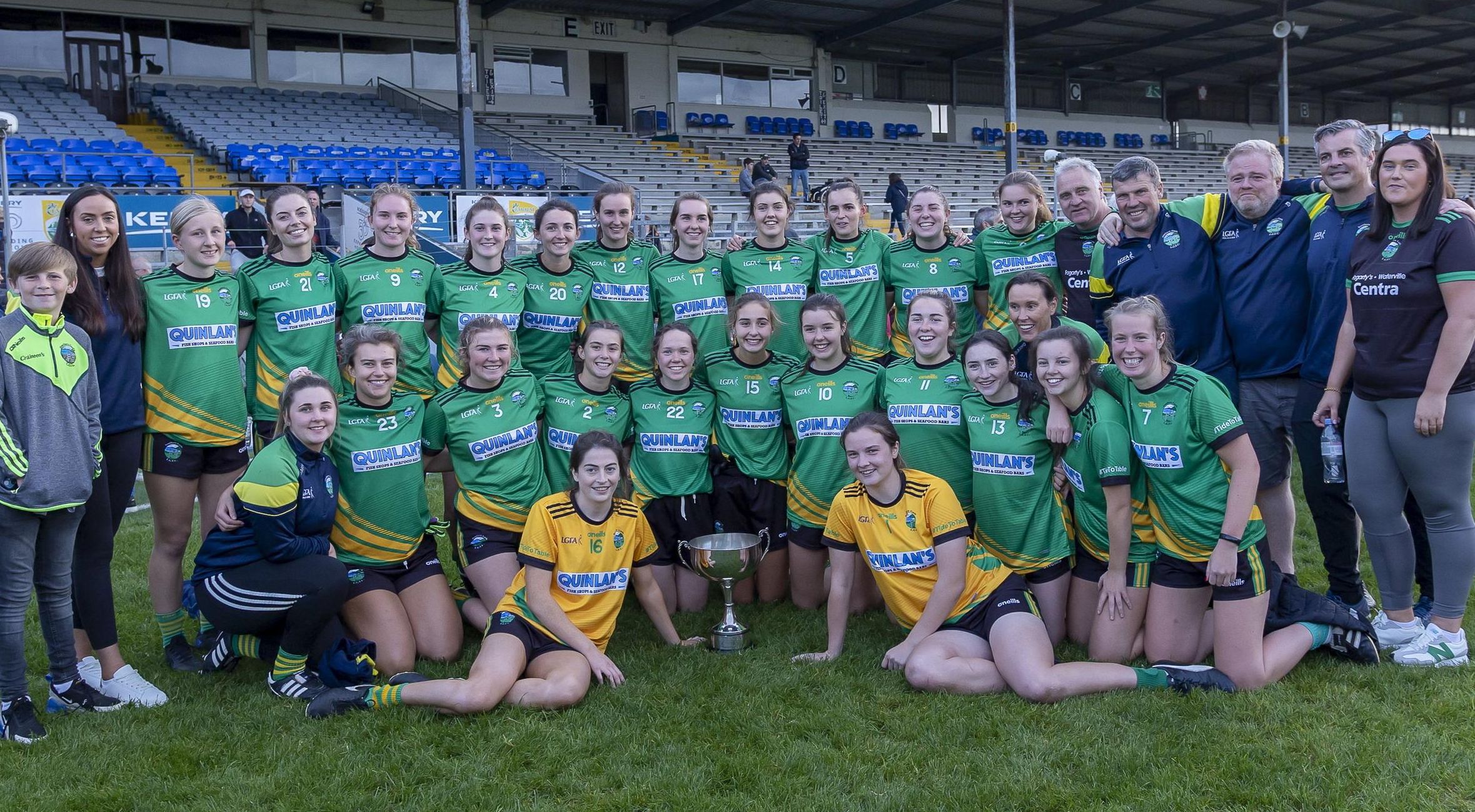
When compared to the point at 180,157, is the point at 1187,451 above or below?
below

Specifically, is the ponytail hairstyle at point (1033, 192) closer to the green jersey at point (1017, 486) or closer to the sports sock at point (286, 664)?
the green jersey at point (1017, 486)

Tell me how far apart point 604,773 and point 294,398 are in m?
1.82

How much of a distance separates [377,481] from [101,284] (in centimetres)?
126

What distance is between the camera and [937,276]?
5359 mm

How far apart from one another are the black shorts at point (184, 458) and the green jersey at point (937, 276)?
308 centimetres

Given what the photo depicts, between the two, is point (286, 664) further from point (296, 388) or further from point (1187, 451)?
point (1187, 451)

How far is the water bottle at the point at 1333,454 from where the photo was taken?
4.12 m

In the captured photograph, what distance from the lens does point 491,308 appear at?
17.0ft

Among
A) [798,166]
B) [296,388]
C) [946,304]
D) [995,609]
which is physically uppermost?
[798,166]

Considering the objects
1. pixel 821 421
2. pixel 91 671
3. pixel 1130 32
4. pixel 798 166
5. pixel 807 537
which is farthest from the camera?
pixel 1130 32

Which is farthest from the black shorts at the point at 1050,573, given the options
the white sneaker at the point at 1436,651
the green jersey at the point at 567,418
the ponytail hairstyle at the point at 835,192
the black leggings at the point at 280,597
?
the black leggings at the point at 280,597

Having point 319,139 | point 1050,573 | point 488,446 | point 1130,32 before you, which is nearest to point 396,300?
point 488,446

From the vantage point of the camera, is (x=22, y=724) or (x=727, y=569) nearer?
(x=22, y=724)

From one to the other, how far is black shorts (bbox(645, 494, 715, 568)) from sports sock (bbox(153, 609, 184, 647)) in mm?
1999
